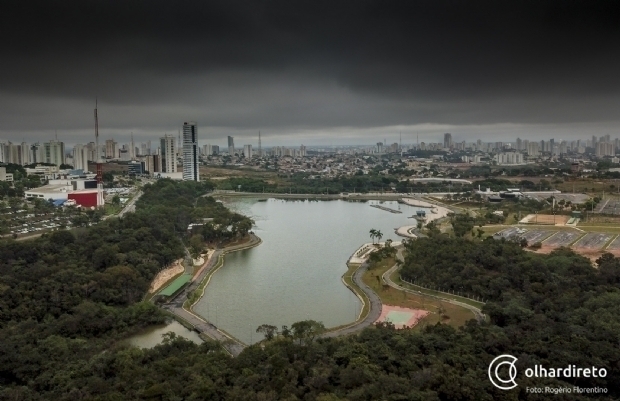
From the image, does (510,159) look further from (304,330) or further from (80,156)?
(304,330)

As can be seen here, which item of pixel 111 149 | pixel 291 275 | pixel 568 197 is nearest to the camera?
pixel 291 275

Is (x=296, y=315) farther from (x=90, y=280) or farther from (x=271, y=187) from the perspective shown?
(x=271, y=187)

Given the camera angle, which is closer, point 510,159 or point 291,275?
point 291,275

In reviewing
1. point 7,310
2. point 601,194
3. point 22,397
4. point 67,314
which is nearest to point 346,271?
point 67,314

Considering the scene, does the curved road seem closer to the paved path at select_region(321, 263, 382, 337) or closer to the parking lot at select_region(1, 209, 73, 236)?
the paved path at select_region(321, 263, 382, 337)

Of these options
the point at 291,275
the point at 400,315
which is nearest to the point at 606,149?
the point at 291,275

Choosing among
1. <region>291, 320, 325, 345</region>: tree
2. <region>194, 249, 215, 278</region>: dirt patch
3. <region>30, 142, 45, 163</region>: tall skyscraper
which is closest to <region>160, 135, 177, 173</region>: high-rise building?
<region>30, 142, 45, 163</region>: tall skyscraper
